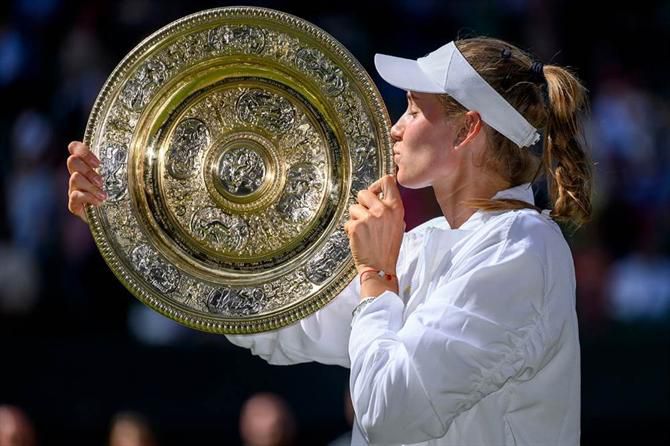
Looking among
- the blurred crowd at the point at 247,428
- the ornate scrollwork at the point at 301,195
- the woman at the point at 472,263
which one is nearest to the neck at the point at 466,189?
the woman at the point at 472,263

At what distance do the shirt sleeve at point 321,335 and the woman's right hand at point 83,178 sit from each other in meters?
0.45

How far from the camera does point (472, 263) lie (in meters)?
2.78

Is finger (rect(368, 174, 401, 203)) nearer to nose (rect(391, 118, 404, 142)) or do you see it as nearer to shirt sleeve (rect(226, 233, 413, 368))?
nose (rect(391, 118, 404, 142))

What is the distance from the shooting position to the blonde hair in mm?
2920

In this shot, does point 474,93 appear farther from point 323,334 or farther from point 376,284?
point 323,334

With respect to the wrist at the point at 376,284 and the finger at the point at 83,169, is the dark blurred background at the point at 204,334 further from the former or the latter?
the wrist at the point at 376,284

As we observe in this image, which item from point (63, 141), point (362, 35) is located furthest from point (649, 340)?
point (63, 141)

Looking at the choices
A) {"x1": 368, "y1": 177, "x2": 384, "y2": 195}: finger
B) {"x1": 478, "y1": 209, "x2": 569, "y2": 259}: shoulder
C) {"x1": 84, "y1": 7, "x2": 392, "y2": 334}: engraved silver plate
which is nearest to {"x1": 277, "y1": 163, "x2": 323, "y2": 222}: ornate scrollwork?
{"x1": 84, "y1": 7, "x2": 392, "y2": 334}: engraved silver plate

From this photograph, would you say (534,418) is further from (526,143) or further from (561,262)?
(526,143)

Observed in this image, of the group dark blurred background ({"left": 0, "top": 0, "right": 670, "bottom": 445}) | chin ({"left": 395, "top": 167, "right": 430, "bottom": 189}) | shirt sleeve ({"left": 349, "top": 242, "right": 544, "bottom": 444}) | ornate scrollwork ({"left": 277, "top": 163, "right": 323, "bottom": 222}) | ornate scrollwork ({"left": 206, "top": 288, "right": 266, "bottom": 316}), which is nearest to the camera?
shirt sleeve ({"left": 349, "top": 242, "right": 544, "bottom": 444})

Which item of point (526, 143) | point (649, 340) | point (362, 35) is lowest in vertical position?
point (649, 340)

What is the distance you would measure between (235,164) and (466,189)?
55 cm

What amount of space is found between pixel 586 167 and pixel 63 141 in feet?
15.4

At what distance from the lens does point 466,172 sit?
9.81 ft
